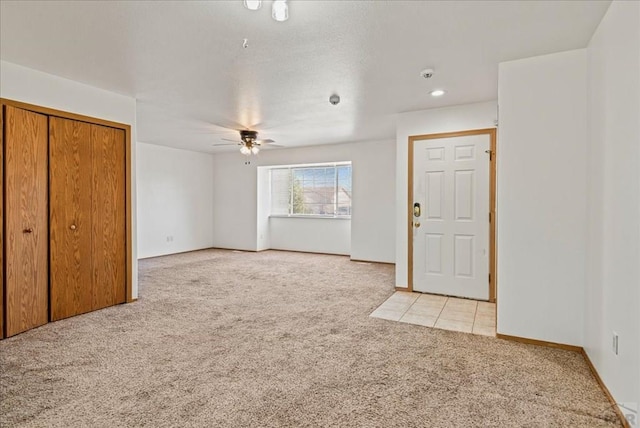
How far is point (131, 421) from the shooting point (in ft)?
6.03

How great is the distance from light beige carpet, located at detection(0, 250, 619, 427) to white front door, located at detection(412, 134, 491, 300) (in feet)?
3.64

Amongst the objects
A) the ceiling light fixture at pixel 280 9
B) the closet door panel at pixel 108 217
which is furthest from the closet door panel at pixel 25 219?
the ceiling light fixture at pixel 280 9

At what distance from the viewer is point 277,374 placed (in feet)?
7.71

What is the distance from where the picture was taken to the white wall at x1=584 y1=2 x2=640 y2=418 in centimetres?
174

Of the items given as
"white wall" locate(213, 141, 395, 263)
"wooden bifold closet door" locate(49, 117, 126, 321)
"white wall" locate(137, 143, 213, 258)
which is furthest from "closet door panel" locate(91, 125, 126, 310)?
"white wall" locate(213, 141, 395, 263)

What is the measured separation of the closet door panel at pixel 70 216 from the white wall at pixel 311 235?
→ 4.87m

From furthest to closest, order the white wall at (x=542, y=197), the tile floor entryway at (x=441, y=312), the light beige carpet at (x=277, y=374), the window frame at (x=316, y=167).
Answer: the window frame at (x=316, y=167) < the tile floor entryway at (x=441, y=312) < the white wall at (x=542, y=197) < the light beige carpet at (x=277, y=374)

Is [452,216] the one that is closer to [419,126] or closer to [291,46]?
[419,126]

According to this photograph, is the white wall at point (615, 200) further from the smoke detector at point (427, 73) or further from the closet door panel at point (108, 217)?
the closet door panel at point (108, 217)

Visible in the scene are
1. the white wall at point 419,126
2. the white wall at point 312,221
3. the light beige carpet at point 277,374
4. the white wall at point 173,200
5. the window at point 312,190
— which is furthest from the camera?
the window at point 312,190

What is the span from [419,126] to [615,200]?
271cm

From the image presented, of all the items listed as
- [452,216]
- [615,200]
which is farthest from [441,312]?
[615,200]

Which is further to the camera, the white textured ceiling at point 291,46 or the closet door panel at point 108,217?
the closet door panel at point 108,217

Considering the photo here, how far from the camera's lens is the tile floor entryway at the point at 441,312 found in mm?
3340
